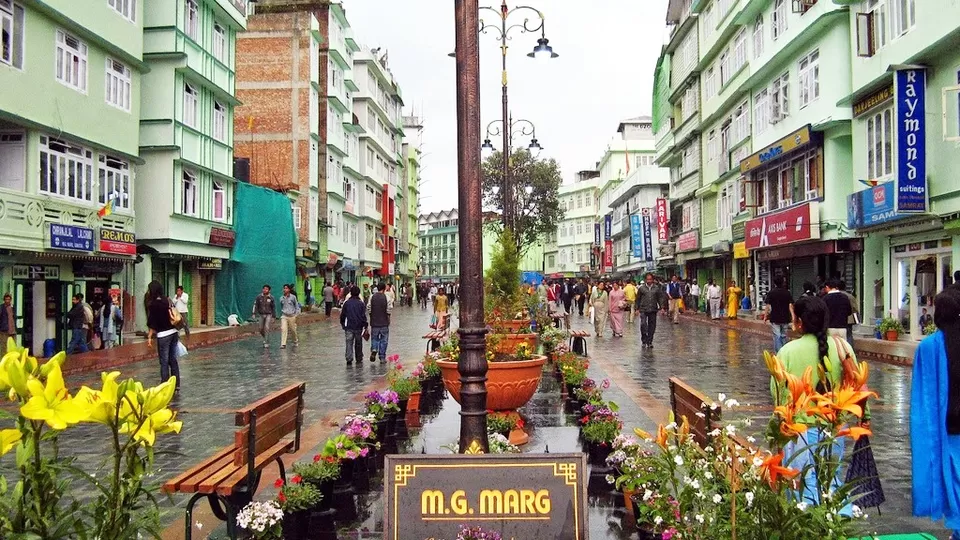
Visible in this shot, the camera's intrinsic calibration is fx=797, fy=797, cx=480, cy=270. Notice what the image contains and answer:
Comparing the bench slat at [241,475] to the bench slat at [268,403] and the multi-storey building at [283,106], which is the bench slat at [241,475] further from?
the multi-storey building at [283,106]

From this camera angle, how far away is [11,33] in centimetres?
1745

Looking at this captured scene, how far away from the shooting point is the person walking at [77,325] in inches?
734

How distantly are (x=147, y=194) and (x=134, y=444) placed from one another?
83.2ft

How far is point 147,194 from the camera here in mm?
25625

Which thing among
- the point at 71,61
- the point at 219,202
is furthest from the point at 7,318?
the point at 219,202

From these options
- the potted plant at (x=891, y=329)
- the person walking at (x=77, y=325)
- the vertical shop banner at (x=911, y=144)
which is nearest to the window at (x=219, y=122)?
the person walking at (x=77, y=325)

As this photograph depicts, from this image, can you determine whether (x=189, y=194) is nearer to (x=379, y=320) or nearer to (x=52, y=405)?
(x=379, y=320)

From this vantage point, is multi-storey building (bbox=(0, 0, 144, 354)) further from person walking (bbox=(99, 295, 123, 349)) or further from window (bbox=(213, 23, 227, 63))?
window (bbox=(213, 23, 227, 63))

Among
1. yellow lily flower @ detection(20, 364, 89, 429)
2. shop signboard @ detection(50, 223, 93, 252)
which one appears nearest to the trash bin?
shop signboard @ detection(50, 223, 93, 252)

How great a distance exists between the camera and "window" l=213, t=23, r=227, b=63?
2881 centimetres

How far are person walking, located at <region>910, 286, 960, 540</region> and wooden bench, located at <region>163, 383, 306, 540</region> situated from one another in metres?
4.10

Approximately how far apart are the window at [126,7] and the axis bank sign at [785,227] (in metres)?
20.8

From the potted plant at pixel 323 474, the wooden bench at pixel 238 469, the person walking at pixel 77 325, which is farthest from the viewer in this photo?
the person walking at pixel 77 325

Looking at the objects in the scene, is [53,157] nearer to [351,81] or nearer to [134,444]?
[134,444]
